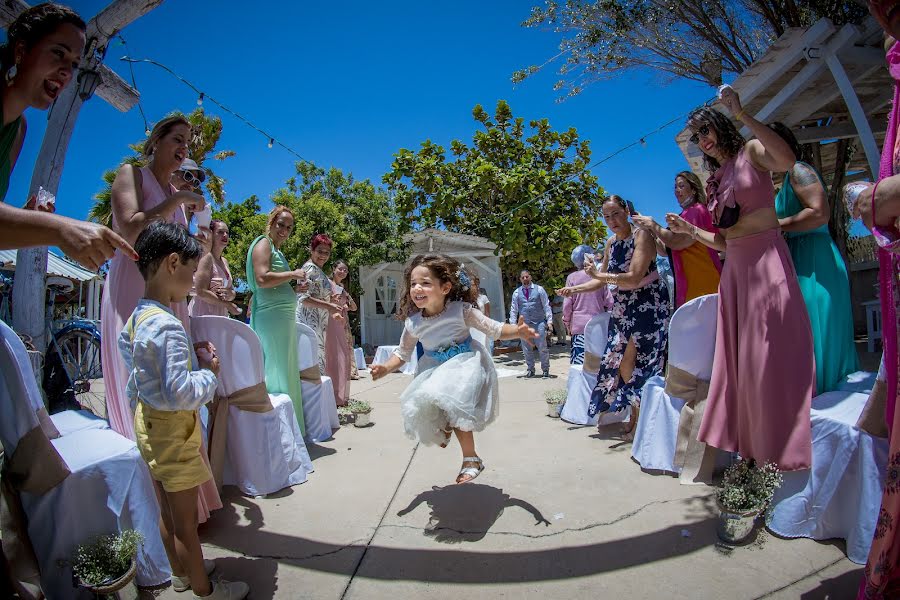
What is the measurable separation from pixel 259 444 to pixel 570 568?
2.09m

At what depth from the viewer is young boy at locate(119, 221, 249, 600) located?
181cm

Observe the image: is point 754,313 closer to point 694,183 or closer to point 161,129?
point 694,183

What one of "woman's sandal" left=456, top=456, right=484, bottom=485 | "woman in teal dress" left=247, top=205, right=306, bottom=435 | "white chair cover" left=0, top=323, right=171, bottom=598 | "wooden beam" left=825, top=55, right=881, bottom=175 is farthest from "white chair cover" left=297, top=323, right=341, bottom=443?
"wooden beam" left=825, top=55, right=881, bottom=175

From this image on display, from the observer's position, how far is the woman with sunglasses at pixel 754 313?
2.46m

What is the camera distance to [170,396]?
1.78 m

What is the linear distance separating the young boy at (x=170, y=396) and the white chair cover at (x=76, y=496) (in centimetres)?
17

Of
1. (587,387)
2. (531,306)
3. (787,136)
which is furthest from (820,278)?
(531,306)

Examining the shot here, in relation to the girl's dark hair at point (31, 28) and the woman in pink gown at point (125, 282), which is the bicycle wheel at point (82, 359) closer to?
the woman in pink gown at point (125, 282)

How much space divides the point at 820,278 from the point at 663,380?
4.38ft

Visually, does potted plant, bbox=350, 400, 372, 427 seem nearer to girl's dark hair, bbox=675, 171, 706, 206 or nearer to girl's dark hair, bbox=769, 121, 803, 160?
girl's dark hair, bbox=675, 171, 706, 206

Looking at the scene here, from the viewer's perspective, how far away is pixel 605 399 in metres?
4.22

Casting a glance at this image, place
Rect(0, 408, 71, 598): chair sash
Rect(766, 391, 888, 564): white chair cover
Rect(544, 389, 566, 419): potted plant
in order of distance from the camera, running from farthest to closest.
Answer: Rect(544, 389, 566, 419): potted plant
Rect(766, 391, 888, 564): white chair cover
Rect(0, 408, 71, 598): chair sash

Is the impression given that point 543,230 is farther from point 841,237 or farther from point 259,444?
point 259,444

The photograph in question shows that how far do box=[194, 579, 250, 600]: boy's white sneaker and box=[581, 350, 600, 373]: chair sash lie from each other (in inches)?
144
